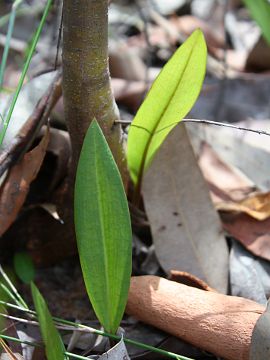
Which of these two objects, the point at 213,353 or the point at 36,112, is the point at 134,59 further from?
the point at 213,353

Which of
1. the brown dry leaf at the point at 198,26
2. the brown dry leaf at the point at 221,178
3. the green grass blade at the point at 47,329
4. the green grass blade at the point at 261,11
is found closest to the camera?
the green grass blade at the point at 47,329

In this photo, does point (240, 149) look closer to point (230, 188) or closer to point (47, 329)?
point (230, 188)

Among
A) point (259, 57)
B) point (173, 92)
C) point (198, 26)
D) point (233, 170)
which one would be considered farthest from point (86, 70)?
point (198, 26)

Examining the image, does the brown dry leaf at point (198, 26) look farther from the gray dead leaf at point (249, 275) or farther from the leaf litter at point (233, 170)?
the gray dead leaf at point (249, 275)

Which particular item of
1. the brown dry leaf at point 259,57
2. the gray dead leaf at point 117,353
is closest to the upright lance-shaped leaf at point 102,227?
the gray dead leaf at point 117,353

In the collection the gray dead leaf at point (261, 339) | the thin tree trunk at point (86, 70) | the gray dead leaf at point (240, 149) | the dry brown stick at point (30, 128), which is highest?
the thin tree trunk at point (86, 70)

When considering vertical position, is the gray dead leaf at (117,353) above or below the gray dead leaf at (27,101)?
below

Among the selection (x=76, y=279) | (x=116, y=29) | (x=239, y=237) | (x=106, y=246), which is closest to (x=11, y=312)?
(x=76, y=279)
